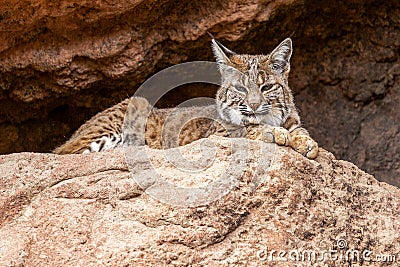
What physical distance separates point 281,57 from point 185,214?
6.08ft

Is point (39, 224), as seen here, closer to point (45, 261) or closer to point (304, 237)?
point (45, 261)

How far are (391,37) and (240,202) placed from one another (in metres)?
3.01

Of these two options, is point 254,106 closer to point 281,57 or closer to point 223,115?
point 223,115

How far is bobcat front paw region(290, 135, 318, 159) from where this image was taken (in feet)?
14.7

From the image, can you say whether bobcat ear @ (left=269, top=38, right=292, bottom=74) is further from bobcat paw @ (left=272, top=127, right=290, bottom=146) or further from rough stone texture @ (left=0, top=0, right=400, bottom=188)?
bobcat paw @ (left=272, top=127, right=290, bottom=146)

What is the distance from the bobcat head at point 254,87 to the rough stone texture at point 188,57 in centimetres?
40

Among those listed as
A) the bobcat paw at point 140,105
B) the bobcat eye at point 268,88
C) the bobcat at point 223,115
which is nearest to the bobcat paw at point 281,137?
the bobcat at point 223,115

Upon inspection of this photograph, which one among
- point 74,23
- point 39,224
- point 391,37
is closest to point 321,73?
point 391,37

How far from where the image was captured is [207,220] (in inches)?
153

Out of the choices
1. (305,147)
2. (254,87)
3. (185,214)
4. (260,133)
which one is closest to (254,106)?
(254,87)

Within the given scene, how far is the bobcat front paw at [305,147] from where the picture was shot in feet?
14.7

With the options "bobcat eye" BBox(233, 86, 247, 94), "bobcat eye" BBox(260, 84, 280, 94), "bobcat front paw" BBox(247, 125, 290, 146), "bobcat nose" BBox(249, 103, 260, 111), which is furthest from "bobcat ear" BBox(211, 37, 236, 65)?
"bobcat front paw" BBox(247, 125, 290, 146)

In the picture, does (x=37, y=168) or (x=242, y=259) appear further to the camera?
(x=37, y=168)

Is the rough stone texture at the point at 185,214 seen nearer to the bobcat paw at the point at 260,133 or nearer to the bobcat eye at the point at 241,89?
the bobcat paw at the point at 260,133
